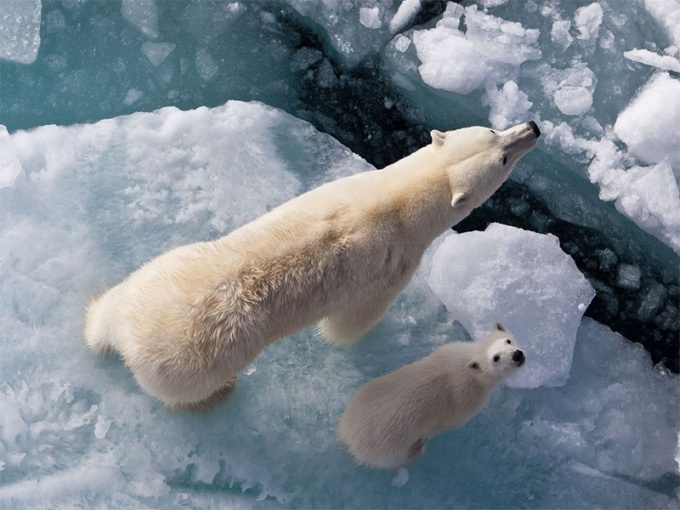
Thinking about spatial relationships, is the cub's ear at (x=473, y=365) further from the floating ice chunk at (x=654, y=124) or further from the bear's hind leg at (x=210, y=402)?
the floating ice chunk at (x=654, y=124)

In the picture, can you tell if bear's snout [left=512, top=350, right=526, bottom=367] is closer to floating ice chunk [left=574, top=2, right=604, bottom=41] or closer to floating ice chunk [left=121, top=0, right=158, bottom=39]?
floating ice chunk [left=574, top=2, right=604, bottom=41]

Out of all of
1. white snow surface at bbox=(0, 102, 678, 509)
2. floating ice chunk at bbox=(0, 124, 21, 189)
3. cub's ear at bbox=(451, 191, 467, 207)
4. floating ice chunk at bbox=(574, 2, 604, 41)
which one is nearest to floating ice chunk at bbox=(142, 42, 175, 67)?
white snow surface at bbox=(0, 102, 678, 509)

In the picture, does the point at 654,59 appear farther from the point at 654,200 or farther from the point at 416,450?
the point at 416,450

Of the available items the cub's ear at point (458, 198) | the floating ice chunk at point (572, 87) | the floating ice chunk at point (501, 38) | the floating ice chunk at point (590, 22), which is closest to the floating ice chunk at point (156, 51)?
the floating ice chunk at point (501, 38)

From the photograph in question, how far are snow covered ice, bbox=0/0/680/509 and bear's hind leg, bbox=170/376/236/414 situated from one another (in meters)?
0.07

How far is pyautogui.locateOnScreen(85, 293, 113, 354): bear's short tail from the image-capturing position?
10.5ft

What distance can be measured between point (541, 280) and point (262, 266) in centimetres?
139

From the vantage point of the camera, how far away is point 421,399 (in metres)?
3.14

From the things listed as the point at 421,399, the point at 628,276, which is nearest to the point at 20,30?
the point at 421,399

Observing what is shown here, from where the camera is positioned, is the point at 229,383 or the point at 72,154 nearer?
the point at 229,383

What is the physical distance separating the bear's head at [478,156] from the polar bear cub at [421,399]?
630 mm

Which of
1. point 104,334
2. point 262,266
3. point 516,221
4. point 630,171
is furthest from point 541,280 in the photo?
point 104,334

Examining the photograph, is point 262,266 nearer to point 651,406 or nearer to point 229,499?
point 229,499

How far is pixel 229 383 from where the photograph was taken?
10.8ft
